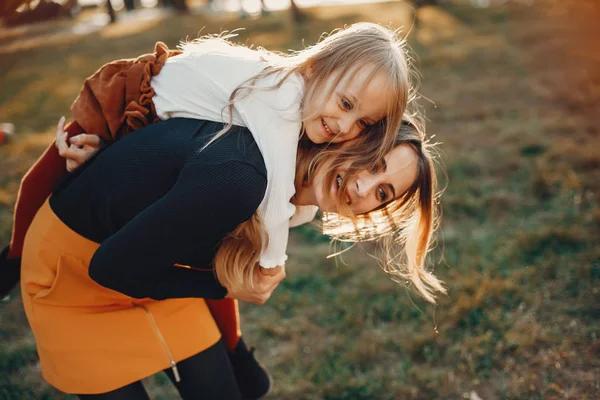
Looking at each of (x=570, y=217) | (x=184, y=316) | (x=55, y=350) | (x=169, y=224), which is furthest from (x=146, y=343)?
(x=570, y=217)

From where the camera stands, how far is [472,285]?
3396 millimetres

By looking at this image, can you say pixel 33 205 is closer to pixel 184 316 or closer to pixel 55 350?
pixel 55 350

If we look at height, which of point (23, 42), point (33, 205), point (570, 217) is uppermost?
point (33, 205)

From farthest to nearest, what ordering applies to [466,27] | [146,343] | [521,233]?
1. [466,27]
2. [521,233]
3. [146,343]

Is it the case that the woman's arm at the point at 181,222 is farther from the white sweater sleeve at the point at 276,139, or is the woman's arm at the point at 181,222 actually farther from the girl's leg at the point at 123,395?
the girl's leg at the point at 123,395

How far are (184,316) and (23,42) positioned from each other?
5.52 metres

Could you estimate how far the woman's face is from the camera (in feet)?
5.98

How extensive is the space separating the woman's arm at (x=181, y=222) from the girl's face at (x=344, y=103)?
37cm

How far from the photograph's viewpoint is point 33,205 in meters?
1.98

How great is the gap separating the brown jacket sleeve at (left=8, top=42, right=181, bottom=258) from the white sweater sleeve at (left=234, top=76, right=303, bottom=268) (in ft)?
1.25

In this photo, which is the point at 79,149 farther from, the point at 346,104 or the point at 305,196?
the point at 346,104

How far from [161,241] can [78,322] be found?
0.54 meters

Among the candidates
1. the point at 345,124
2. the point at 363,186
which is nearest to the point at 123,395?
the point at 363,186

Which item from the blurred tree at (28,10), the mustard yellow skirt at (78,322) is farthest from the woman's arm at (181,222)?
the blurred tree at (28,10)
